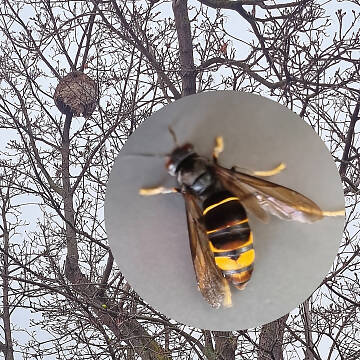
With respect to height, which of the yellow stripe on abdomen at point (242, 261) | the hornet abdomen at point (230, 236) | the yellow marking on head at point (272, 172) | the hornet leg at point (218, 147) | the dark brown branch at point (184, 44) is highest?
the dark brown branch at point (184, 44)

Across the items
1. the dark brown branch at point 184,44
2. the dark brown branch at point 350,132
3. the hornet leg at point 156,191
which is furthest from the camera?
the dark brown branch at point 350,132

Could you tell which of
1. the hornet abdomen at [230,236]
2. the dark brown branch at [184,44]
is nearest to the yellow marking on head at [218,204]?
the hornet abdomen at [230,236]

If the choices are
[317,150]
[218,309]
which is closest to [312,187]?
[317,150]

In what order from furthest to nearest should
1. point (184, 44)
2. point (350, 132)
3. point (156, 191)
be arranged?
point (350, 132) → point (184, 44) → point (156, 191)

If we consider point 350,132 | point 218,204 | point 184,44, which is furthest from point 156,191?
point 350,132

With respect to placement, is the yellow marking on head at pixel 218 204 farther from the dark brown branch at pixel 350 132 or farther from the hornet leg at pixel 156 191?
the dark brown branch at pixel 350 132

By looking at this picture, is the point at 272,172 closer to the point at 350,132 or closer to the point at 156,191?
the point at 156,191

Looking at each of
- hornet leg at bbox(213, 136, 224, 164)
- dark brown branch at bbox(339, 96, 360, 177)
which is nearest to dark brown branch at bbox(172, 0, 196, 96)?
dark brown branch at bbox(339, 96, 360, 177)

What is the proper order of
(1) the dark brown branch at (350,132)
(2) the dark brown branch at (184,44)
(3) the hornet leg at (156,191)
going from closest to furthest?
1. (3) the hornet leg at (156,191)
2. (2) the dark brown branch at (184,44)
3. (1) the dark brown branch at (350,132)
